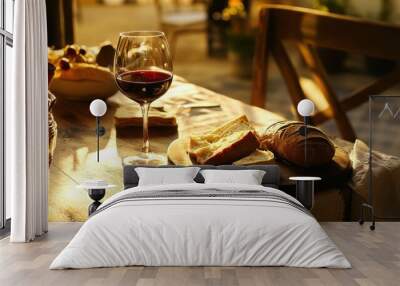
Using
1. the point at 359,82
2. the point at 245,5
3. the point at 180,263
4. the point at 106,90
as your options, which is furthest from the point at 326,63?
the point at 180,263

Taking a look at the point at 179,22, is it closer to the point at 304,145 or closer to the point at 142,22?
the point at 142,22

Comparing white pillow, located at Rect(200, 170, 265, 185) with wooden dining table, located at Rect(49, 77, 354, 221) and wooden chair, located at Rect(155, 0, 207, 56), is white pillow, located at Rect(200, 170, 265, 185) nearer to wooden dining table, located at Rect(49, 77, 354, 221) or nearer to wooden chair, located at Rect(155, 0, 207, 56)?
wooden dining table, located at Rect(49, 77, 354, 221)

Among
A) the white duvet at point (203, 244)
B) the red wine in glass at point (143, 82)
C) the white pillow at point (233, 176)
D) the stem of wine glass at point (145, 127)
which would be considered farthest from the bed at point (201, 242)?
the stem of wine glass at point (145, 127)

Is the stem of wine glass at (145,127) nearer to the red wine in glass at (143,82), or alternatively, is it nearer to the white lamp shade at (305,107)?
the red wine in glass at (143,82)

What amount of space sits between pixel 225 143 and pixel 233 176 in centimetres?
32

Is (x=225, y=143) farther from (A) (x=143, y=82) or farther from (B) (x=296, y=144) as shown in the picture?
(A) (x=143, y=82)

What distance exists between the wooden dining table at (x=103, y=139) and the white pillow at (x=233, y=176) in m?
0.43

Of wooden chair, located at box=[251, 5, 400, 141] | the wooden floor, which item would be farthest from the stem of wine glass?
the wooden floor

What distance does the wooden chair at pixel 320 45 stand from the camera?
5379 millimetres

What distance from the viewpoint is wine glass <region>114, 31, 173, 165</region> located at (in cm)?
509

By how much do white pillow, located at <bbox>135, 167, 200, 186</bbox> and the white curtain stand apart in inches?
24.8

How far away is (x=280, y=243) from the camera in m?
4.12

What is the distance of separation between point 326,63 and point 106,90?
1440 mm

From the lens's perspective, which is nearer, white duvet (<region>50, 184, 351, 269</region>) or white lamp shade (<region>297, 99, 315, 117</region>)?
white duvet (<region>50, 184, 351, 269</region>)
